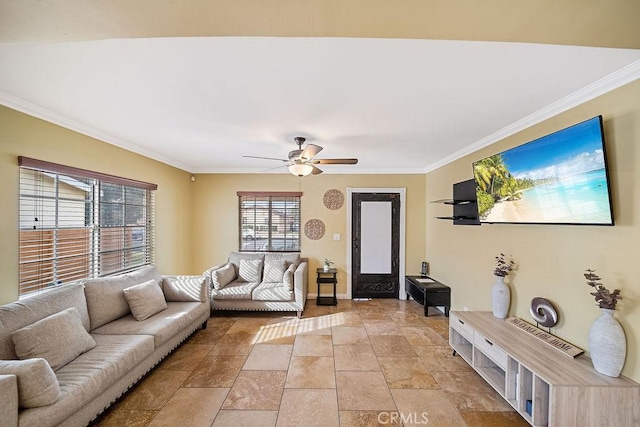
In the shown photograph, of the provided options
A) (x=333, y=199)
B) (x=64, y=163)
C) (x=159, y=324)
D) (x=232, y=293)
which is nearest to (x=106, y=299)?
(x=159, y=324)

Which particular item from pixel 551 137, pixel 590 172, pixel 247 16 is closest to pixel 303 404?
pixel 247 16

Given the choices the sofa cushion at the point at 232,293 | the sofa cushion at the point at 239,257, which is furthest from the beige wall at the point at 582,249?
the sofa cushion at the point at 239,257

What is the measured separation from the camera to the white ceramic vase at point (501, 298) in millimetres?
2592

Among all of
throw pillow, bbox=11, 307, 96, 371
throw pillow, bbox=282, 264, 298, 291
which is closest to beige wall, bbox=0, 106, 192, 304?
throw pillow, bbox=11, 307, 96, 371

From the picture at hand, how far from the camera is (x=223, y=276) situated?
4043 mm

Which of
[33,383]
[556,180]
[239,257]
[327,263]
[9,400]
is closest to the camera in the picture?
[9,400]

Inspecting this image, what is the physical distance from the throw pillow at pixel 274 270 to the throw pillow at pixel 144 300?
65.1 inches

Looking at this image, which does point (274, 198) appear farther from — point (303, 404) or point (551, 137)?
point (551, 137)

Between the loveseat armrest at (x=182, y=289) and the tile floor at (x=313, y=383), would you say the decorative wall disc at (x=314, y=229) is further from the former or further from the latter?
the loveseat armrest at (x=182, y=289)

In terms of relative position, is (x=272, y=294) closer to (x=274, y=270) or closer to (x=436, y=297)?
(x=274, y=270)

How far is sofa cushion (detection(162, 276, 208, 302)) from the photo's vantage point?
3320 mm

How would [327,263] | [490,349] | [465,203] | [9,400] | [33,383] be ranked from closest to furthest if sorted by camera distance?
[9,400] < [33,383] < [490,349] < [465,203] < [327,263]

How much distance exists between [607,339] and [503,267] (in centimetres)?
106

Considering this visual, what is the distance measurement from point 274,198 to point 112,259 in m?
2.65
